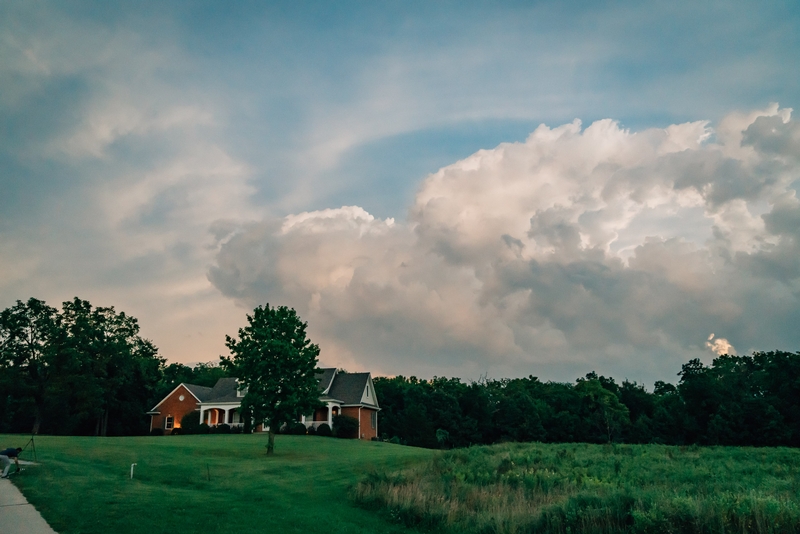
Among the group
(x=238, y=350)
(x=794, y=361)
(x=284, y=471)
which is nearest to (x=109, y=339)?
(x=238, y=350)

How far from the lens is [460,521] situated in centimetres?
1495

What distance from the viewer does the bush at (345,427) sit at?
4819 cm

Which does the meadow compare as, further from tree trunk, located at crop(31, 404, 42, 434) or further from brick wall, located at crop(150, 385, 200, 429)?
brick wall, located at crop(150, 385, 200, 429)

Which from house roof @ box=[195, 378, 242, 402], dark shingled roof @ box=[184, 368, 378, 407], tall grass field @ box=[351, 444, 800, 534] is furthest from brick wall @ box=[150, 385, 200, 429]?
tall grass field @ box=[351, 444, 800, 534]

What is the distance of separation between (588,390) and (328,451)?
44.7 metres

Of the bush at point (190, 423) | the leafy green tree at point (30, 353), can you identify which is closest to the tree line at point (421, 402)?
the leafy green tree at point (30, 353)

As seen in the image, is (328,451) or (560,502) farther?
(328,451)

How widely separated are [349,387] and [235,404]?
1088cm

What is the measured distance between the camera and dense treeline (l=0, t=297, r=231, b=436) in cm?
4894

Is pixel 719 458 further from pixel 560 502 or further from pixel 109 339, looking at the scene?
pixel 109 339

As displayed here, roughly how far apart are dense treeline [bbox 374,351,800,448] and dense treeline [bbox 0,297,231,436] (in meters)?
27.0

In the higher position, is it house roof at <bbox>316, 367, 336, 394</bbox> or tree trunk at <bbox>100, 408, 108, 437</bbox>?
house roof at <bbox>316, 367, 336, 394</bbox>

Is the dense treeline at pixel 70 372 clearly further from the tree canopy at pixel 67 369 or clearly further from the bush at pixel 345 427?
the bush at pixel 345 427

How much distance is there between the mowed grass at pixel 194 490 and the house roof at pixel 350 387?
22.5 metres
